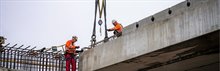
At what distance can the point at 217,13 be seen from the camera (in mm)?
12172

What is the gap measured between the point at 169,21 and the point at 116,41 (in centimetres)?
249

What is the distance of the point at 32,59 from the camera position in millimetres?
19188

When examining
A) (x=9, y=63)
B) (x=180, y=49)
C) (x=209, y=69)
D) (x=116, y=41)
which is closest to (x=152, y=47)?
(x=180, y=49)

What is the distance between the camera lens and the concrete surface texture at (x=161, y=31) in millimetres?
12469

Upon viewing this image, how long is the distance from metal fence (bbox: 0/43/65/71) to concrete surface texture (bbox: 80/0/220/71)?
118 inches

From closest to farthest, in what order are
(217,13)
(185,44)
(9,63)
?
(217,13)
(185,44)
(9,63)

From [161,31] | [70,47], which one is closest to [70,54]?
[70,47]

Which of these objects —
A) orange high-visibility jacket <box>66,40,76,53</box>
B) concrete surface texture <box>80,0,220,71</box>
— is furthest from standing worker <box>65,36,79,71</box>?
concrete surface texture <box>80,0,220,71</box>

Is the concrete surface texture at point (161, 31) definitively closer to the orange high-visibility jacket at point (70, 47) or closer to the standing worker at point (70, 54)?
the standing worker at point (70, 54)

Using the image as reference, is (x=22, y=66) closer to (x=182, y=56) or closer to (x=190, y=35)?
(x=182, y=56)

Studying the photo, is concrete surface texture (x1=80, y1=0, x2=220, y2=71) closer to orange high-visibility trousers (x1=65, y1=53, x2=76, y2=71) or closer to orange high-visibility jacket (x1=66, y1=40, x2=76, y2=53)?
orange high-visibility trousers (x1=65, y1=53, x2=76, y2=71)

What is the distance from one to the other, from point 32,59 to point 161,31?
679 centimetres

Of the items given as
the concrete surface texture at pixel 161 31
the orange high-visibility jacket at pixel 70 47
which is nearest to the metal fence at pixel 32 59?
the orange high-visibility jacket at pixel 70 47

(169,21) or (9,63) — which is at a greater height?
(169,21)
